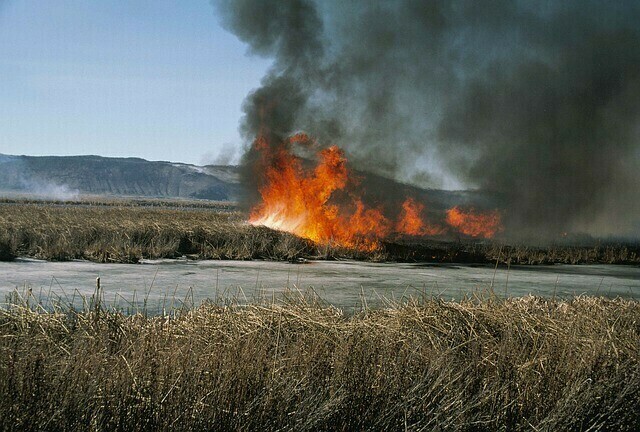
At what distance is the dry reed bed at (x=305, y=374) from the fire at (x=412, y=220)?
2136 centimetres

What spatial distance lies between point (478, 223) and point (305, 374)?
30752 mm

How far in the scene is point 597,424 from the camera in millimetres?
6648

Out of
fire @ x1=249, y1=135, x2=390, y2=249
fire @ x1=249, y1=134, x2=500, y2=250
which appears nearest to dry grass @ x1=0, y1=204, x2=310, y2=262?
fire @ x1=249, y1=134, x2=500, y2=250

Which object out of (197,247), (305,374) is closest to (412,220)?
(197,247)

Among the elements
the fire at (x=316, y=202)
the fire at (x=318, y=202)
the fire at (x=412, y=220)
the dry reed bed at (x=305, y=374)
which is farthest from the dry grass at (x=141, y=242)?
the dry reed bed at (x=305, y=374)

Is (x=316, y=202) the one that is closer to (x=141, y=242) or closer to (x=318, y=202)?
(x=318, y=202)

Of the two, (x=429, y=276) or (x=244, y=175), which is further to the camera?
(x=244, y=175)

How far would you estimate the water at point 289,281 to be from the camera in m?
12.6

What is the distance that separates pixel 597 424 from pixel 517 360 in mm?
936

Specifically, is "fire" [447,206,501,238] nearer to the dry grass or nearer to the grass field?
the grass field

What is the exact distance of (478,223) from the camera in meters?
36.2

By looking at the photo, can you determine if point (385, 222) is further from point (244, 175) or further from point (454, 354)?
point (454, 354)

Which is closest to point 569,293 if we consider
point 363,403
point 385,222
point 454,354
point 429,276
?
point 429,276

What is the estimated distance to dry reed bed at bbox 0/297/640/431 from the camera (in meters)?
5.66
